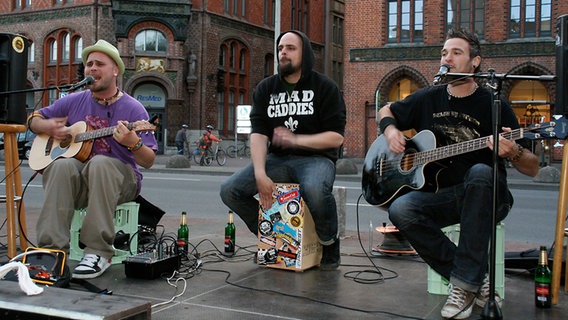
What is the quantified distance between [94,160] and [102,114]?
586 mm

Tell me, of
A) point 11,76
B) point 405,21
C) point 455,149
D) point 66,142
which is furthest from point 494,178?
point 405,21

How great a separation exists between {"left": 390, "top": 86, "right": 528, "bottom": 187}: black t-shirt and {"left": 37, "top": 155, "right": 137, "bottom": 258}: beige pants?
2368 millimetres

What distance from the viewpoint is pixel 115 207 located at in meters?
4.63

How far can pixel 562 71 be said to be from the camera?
3766mm

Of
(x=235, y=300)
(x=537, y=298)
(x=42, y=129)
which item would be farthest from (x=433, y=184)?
(x=42, y=129)

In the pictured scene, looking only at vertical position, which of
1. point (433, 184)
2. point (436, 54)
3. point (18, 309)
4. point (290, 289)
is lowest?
point (290, 289)

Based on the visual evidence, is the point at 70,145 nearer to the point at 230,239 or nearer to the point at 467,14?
the point at 230,239

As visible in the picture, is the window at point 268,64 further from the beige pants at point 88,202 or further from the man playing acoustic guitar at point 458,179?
the man playing acoustic guitar at point 458,179

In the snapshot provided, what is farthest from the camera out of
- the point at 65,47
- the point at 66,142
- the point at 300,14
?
the point at 300,14

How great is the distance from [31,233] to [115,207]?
2.53 metres

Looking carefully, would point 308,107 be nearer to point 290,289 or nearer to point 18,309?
point 290,289

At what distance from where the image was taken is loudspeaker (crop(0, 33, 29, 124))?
476 centimetres

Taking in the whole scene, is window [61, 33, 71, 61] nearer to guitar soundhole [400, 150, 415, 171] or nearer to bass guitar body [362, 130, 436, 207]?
bass guitar body [362, 130, 436, 207]

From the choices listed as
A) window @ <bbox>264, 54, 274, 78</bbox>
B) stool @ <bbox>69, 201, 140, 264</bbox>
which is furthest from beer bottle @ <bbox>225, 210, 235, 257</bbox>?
window @ <bbox>264, 54, 274, 78</bbox>
